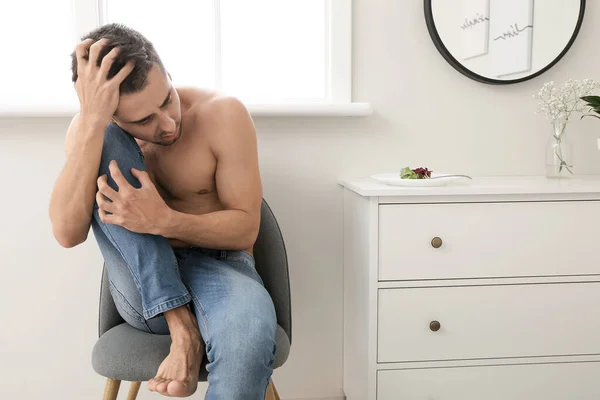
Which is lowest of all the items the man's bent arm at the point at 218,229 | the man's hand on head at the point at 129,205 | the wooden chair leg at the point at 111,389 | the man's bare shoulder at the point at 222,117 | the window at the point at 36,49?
the wooden chair leg at the point at 111,389

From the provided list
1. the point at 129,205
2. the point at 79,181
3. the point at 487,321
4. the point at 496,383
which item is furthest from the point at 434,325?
the point at 79,181

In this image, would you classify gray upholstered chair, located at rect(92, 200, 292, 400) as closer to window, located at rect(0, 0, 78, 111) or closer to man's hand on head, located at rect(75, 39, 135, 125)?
man's hand on head, located at rect(75, 39, 135, 125)

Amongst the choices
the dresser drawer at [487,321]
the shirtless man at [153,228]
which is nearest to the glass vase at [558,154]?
the dresser drawer at [487,321]

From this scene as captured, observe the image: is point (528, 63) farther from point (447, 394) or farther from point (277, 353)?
point (277, 353)

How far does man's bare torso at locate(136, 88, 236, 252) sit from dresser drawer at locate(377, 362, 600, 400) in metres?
0.56

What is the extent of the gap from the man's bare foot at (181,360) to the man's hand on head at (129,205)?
0.20 meters

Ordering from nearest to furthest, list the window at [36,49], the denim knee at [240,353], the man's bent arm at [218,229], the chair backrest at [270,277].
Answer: the denim knee at [240,353] < the man's bent arm at [218,229] < the chair backrest at [270,277] < the window at [36,49]

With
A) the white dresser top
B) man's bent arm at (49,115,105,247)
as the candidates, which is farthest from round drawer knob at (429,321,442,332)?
man's bent arm at (49,115,105,247)

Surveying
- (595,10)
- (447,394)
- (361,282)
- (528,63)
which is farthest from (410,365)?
(595,10)

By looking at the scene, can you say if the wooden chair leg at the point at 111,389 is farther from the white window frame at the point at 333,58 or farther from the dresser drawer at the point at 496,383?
the white window frame at the point at 333,58

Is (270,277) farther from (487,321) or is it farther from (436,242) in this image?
(487,321)

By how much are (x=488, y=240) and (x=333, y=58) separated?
766 millimetres

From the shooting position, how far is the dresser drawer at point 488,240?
148 centimetres

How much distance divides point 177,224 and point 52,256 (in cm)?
78
